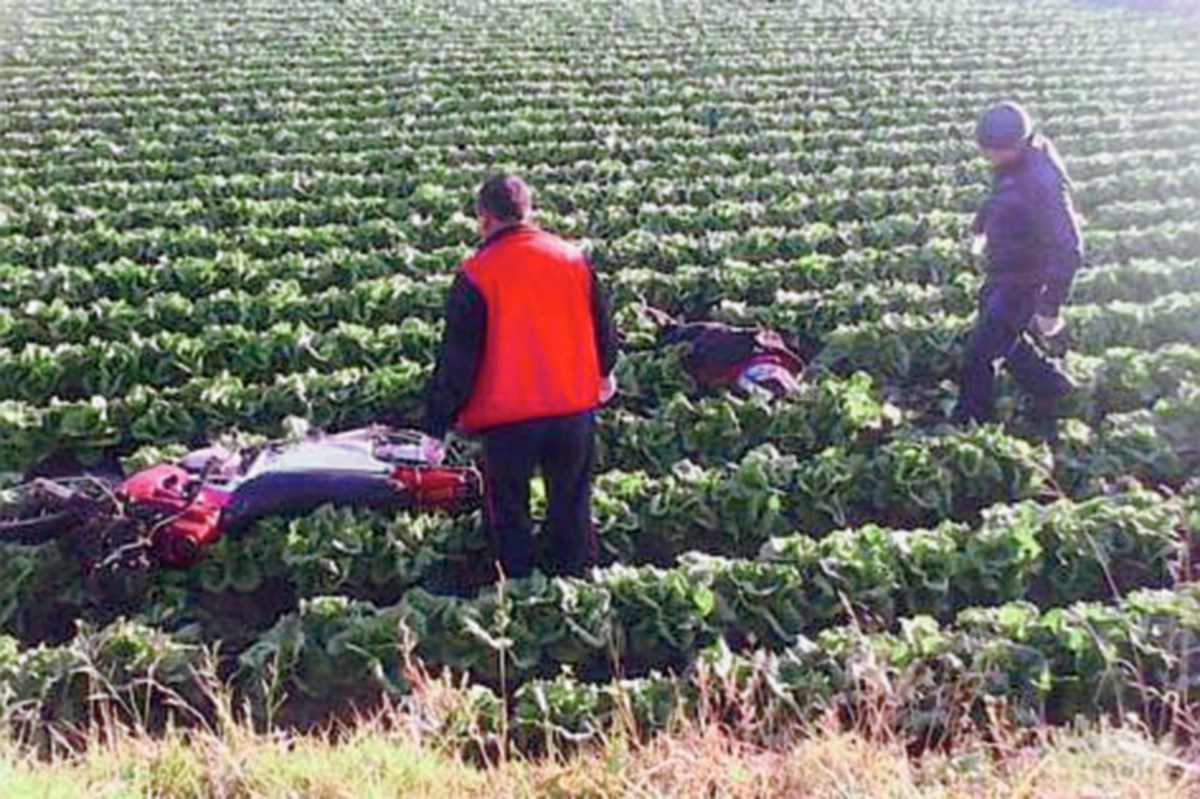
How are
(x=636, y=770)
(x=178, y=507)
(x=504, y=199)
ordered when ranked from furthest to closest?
1. (x=178, y=507)
2. (x=504, y=199)
3. (x=636, y=770)

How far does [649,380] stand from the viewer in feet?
27.2

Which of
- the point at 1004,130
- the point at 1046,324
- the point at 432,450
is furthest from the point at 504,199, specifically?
the point at 1046,324

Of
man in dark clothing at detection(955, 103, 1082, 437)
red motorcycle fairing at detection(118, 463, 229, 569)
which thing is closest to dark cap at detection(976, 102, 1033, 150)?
man in dark clothing at detection(955, 103, 1082, 437)

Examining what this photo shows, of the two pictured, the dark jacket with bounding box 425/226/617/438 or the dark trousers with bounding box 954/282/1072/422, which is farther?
the dark trousers with bounding box 954/282/1072/422

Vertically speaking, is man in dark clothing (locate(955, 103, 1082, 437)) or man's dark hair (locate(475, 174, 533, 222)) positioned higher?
man's dark hair (locate(475, 174, 533, 222))

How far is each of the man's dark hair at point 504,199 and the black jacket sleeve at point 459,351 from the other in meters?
0.28

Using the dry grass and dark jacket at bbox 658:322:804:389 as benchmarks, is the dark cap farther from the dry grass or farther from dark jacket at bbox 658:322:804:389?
the dry grass

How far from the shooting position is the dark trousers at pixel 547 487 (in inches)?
235

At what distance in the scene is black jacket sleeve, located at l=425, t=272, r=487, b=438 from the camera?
5750mm

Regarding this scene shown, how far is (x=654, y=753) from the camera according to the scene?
4.40 m

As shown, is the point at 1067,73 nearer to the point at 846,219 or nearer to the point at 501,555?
the point at 846,219

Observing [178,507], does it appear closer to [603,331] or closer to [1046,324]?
[603,331]

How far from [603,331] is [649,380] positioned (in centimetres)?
224

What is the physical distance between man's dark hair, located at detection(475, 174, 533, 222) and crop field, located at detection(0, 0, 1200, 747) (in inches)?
55.5
